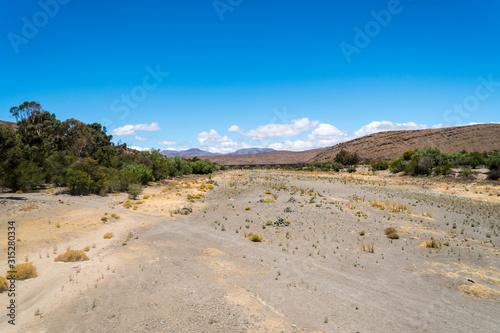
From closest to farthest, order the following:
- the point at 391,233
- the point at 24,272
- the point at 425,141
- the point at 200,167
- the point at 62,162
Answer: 1. the point at 24,272
2. the point at 391,233
3. the point at 62,162
4. the point at 200,167
5. the point at 425,141

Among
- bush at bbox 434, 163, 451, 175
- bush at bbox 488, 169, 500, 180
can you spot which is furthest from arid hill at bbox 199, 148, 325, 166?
bush at bbox 488, 169, 500, 180

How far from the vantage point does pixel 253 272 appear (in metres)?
9.26

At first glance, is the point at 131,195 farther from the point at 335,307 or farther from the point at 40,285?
the point at 335,307

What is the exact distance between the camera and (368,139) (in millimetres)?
119375

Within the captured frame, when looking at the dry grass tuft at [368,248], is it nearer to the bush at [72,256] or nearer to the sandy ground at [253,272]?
the sandy ground at [253,272]

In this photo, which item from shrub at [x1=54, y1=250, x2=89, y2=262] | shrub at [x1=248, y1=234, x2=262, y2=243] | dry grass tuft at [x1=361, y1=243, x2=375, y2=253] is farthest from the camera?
shrub at [x1=248, y1=234, x2=262, y2=243]

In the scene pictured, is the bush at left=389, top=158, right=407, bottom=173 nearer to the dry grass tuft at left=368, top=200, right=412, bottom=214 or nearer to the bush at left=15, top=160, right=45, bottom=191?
the dry grass tuft at left=368, top=200, right=412, bottom=214

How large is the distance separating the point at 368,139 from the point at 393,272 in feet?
396

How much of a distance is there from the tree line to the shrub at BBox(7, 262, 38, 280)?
16.1 m

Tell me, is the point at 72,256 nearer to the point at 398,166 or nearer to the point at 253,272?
the point at 253,272

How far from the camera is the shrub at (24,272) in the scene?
25.7ft

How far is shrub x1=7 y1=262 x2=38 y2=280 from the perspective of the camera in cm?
784

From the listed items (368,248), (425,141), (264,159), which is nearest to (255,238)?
(368,248)

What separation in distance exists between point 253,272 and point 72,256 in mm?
6644
